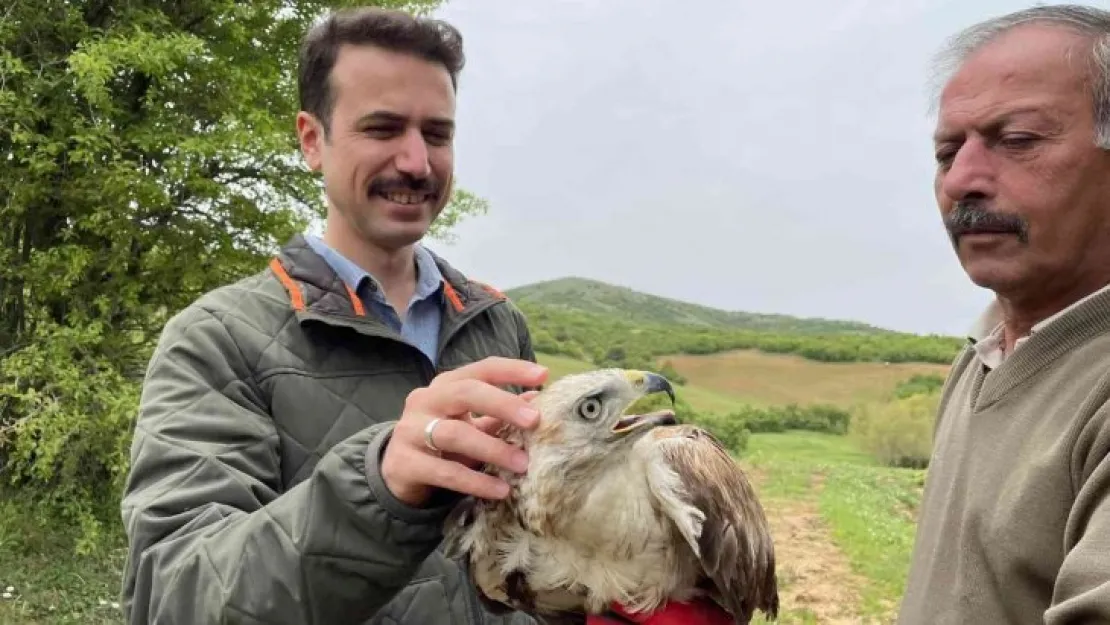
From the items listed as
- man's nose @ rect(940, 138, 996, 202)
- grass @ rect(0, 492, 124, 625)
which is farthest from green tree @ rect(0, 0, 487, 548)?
man's nose @ rect(940, 138, 996, 202)

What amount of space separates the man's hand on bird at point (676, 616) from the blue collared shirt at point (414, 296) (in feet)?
3.56

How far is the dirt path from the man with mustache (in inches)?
333

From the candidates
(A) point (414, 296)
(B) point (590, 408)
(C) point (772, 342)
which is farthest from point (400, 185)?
(C) point (772, 342)

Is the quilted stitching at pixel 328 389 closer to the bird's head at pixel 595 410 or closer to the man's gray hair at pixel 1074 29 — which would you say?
the bird's head at pixel 595 410

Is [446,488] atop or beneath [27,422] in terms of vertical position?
atop

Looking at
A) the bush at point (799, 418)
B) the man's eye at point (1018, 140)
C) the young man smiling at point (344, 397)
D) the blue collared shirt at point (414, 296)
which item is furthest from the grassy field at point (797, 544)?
the man's eye at point (1018, 140)

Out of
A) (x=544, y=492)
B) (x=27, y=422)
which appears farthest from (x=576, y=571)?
(x=27, y=422)

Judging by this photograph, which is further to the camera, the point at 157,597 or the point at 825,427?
the point at 825,427

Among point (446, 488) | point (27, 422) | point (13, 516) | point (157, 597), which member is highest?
point (446, 488)

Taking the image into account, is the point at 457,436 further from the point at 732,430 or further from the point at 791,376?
the point at 791,376

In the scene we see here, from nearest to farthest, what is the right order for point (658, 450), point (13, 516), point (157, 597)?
point (157, 597) → point (658, 450) → point (13, 516)

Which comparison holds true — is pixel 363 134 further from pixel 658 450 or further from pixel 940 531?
pixel 940 531

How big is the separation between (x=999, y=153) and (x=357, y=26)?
2151 mm

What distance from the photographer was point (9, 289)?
13.0 m
